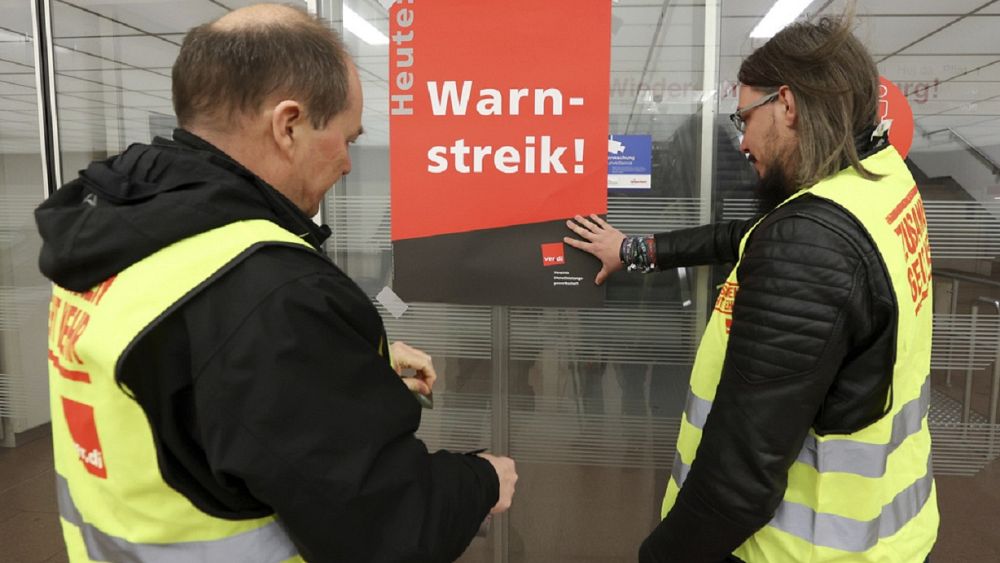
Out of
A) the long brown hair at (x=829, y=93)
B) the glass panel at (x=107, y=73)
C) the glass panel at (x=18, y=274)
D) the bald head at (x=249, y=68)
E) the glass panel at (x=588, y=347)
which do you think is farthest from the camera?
the glass panel at (x=18, y=274)

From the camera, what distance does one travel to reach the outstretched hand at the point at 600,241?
211 centimetres

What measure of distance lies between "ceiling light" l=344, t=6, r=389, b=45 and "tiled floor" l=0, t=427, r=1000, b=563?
1739mm

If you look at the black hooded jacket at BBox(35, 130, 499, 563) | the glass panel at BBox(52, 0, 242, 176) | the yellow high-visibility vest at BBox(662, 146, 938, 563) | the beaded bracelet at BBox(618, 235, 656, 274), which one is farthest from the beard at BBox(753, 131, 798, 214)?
the glass panel at BBox(52, 0, 242, 176)

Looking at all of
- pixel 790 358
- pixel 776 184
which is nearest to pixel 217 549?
pixel 790 358

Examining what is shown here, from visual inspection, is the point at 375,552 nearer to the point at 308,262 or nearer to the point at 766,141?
the point at 308,262

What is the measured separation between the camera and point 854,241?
1070 millimetres

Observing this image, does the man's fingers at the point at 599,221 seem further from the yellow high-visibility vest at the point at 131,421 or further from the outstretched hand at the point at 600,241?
the yellow high-visibility vest at the point at 131,421

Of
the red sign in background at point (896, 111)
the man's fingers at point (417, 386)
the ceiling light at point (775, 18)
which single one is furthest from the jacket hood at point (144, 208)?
the red sign in background at point (896, 111)

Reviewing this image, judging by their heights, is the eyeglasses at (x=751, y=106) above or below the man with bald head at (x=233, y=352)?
above

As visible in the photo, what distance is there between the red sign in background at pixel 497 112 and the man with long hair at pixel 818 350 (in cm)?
83

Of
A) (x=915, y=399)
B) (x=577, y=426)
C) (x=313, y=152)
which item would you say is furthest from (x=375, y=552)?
(x=577, y=426)

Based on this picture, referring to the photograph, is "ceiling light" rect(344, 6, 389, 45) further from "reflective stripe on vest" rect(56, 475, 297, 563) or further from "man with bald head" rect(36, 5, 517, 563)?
"reflective stripe on vest" rect(56, 475, 297, 563)

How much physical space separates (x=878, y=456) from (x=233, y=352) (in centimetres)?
108

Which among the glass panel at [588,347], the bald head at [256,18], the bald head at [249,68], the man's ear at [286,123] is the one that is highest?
the bald head at [256,18]
